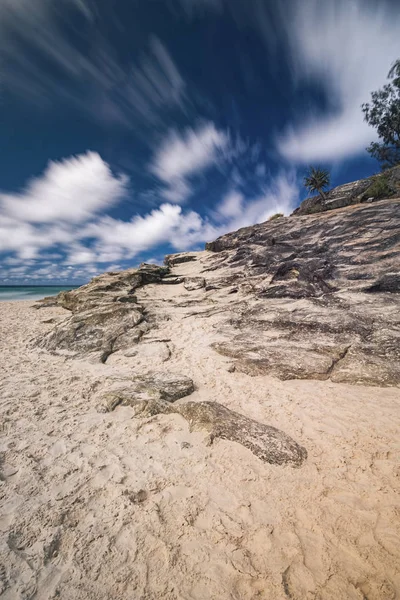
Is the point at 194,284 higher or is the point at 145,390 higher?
the point at 194,284

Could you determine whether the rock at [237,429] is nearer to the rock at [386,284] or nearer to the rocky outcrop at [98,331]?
the rocky outcrop at [98,331]

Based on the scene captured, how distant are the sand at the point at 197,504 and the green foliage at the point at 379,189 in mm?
28931

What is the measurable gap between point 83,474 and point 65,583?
1.75 m

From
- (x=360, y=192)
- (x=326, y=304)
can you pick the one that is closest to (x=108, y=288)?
(x=326, y=304)

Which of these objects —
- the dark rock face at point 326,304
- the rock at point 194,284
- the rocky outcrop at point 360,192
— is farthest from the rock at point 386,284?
the rocky outcrop at point 360,192

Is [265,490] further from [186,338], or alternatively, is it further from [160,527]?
[186,338]

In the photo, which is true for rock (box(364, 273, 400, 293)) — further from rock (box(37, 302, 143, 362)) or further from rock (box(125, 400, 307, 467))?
rock (box(37, 302, 143, 362))

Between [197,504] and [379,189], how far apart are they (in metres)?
35.1

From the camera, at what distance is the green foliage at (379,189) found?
2702cm

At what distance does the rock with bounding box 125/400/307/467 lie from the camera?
16.6 ft

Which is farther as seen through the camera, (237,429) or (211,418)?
(211,418)

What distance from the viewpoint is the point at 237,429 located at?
226 inches

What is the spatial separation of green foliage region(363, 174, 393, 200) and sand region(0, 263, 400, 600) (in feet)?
94.9

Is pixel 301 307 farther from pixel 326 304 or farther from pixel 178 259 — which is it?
pixel 178 259
